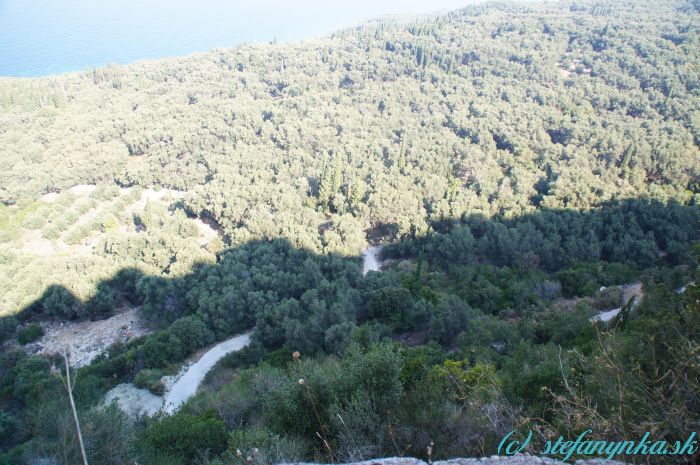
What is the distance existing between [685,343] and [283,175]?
4169 centimetres

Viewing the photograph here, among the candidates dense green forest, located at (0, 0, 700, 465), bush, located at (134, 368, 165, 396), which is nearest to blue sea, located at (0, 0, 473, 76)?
dense green forest, located at (0, 0, 700, 465)

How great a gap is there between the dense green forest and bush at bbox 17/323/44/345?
1.65 ft

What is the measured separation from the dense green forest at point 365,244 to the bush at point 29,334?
50 cm

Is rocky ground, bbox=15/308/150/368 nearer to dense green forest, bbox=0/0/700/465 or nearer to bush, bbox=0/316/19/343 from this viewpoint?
dense green forest, bbox=0/0/700/465

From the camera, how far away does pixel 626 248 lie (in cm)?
3100

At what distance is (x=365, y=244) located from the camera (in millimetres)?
34562

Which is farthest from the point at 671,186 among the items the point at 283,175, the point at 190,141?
the point at 190,141

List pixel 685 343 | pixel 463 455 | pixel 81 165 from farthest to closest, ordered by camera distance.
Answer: pixel 81 165
pixel 463 455
pixel 685 343

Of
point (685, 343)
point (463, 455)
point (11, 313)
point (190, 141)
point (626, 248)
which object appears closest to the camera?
point (685, 343)

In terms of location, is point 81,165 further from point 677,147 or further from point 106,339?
point 677,147

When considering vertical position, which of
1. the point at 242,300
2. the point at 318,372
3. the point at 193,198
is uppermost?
the point at 318,372

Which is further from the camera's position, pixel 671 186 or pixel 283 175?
pixel 283 175

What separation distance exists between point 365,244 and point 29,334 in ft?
82.7

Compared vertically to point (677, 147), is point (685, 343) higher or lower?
higher
